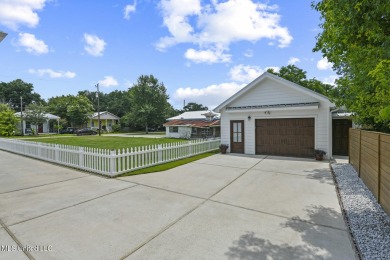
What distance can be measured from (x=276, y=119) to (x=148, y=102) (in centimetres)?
2967

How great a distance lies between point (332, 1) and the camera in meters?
3.40

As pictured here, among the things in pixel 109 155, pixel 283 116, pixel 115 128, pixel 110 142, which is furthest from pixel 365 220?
pixel 115 128

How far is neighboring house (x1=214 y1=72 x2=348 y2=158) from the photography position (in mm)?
10438

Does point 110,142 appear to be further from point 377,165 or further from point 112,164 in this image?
point 377,165

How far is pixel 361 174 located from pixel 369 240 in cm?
427

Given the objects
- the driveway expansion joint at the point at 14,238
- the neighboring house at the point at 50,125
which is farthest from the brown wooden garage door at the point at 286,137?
the neighboring house at the point at 50,125

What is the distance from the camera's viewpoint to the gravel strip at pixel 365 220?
2877 mm

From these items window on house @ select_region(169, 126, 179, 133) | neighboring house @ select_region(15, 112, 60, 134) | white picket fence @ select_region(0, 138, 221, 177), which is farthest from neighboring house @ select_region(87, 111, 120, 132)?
white picket fence @ select_region(0, 138, 221, 177)

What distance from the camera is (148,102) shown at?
37844 mm

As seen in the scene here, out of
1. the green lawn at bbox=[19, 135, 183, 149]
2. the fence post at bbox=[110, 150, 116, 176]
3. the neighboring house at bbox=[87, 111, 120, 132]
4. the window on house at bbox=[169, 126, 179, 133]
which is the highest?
the neighboring house at bbox=[87, 111, 120, 132]

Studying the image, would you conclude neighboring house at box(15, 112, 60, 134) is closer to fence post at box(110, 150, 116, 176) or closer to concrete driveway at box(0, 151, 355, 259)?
concrete driveway at box(0, 151, 355, 259)

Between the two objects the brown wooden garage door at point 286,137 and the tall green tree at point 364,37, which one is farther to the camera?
the brown wooden garage door at point 286,137

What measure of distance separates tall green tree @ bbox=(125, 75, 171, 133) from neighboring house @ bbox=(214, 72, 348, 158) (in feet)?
83.6

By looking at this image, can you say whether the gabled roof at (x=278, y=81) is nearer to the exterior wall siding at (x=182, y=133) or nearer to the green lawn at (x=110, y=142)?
the green lawn at (x=110, y=142)
